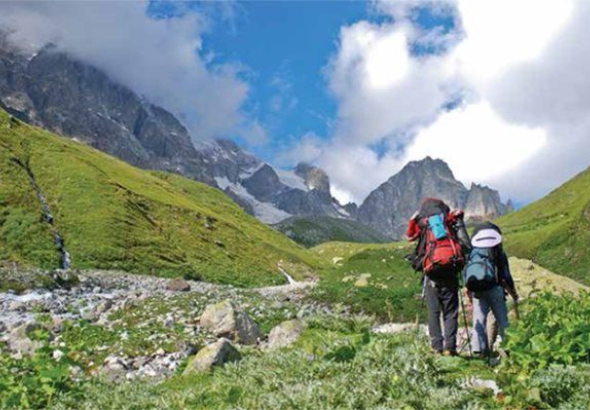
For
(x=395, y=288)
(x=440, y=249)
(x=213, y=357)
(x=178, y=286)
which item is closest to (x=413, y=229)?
(x=440, y=249)

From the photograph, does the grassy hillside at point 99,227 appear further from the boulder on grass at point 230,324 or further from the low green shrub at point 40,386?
the low green shrub at point 40,386

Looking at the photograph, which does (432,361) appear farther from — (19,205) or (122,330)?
(19,205)

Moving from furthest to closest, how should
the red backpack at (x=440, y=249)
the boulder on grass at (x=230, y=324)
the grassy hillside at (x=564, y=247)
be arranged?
the grassy hillside at (x=564, y=247)
the boulder on grass at (x=230, y=324)
the red backpack at (x=440, y=249)

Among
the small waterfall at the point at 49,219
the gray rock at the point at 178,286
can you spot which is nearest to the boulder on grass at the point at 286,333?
the gray rock at the point at 178,286

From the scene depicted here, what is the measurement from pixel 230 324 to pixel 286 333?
14.8 ft

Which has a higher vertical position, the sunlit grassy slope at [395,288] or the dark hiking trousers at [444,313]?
the sunlit grassy slope at [395,288]

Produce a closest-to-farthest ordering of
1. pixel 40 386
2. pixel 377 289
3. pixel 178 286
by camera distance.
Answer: pixel 40 386 < pixel 377 289 < pixel 178 286

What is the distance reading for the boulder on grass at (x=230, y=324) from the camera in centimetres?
2361

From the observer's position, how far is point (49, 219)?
240 ft

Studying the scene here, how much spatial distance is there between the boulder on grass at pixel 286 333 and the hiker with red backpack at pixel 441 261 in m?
6.49

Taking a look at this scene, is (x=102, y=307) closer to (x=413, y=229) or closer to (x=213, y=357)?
(x=213, y=357)

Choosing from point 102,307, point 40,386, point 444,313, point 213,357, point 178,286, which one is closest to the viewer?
point 40,386

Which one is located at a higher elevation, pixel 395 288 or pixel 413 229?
pixel 395 288

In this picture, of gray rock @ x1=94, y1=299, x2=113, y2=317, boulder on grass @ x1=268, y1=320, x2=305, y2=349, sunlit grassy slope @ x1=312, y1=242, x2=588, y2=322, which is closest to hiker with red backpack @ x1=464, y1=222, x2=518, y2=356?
boulder on grass @ x1=268, y1=320, x2=305, y2=349
